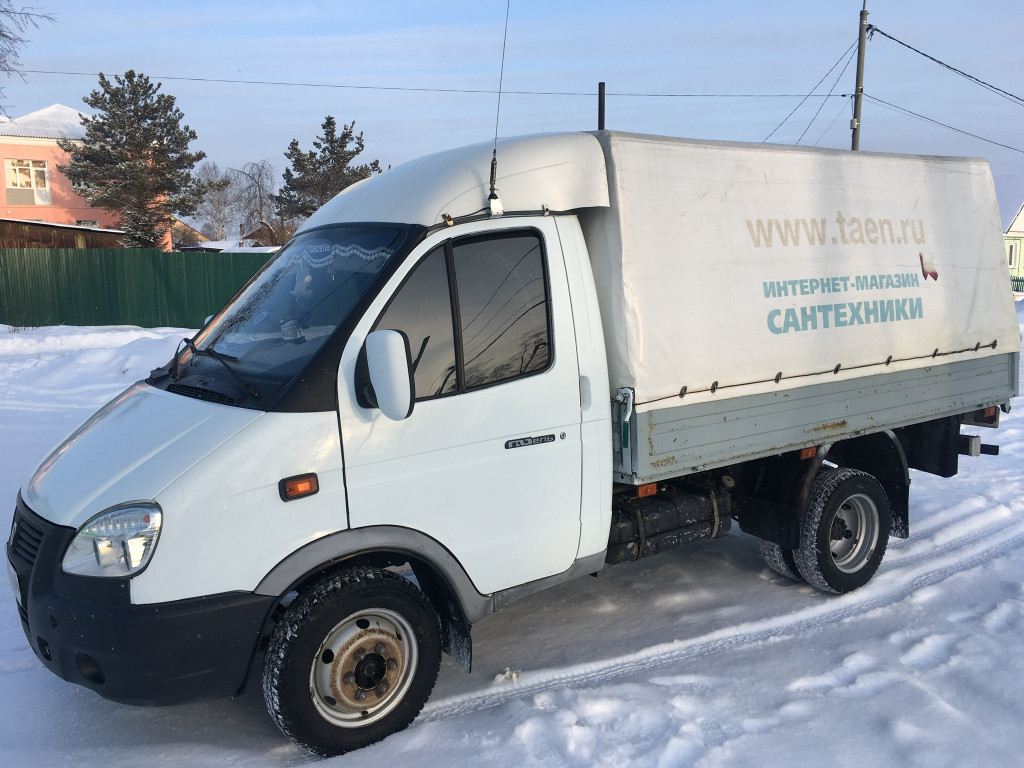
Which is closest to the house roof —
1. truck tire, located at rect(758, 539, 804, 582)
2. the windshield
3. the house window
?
truck tire, located at rect(758, 539, 804, 582)

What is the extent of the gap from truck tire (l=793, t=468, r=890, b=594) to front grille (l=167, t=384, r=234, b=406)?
352 centimetres

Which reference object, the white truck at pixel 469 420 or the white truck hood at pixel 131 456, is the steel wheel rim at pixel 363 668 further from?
the white truck hood at pixel 131 456

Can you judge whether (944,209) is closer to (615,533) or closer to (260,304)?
(615,533)

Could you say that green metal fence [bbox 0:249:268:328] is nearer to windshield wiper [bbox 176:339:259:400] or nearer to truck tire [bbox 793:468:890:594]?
windshield wiper [bbox 176:339:259:400]

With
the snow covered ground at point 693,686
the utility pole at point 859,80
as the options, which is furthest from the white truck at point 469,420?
the utility pole at point 859,80

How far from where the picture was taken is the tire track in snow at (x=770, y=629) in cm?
405

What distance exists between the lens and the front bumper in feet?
10.2

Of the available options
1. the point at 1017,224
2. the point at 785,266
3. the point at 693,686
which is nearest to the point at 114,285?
the point at 785,266

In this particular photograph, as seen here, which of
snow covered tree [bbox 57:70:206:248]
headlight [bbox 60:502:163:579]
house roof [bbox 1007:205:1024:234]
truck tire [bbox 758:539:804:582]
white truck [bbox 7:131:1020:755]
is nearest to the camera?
headlight [bbox 60:502:163:579]

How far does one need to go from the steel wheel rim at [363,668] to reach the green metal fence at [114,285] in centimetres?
2002

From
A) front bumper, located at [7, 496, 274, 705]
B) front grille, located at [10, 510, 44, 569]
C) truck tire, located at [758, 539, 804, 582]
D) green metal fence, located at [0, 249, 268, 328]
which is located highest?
green metal fence, located at [0, 249, 268, 328]

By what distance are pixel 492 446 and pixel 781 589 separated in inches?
108

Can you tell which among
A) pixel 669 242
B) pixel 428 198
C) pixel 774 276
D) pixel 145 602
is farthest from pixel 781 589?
pixel 145 602

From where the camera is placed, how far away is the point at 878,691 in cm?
397
